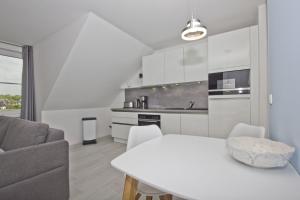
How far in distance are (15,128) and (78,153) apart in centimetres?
142

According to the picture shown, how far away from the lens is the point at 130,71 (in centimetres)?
409

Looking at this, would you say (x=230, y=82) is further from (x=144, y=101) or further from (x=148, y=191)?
(x=144, y=101)

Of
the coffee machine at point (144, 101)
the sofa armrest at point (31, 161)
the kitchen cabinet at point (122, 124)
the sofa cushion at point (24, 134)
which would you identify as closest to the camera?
the sofa armrest at point (31, 161)

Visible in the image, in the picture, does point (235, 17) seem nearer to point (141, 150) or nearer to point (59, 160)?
point (141, 150)

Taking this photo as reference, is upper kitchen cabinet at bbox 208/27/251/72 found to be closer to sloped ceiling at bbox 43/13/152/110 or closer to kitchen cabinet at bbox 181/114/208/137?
kitchen cabinet at bbox 181/114/208/137

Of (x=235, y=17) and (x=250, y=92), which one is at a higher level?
(x=235, y=17)

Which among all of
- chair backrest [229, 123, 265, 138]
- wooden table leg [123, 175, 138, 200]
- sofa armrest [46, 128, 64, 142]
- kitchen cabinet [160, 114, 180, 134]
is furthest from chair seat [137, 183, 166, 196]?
kitchen cabinet [160, 114, 180, 134]

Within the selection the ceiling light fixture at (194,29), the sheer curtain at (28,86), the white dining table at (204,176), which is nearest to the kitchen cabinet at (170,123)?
the ceiling light fixture at (194,29)

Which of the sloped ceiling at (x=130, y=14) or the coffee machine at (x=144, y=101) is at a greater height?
Result: the sloped ceiling at (x=130, y=14)

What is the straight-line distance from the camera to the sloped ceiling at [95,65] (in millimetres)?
2619

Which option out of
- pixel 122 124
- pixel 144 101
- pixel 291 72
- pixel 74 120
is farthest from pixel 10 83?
pixel 291 72

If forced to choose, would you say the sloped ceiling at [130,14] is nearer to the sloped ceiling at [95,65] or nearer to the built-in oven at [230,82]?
the sloped ceiling at [95,65]

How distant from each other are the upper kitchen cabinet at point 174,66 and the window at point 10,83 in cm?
340

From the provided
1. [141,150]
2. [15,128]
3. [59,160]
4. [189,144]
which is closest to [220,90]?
[189,144]
